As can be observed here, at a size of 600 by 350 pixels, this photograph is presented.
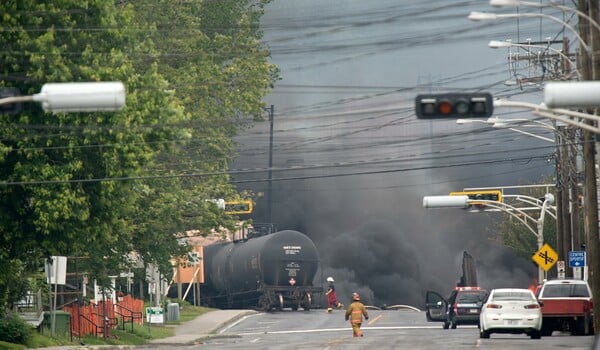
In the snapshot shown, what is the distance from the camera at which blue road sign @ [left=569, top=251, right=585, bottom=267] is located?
57500mm

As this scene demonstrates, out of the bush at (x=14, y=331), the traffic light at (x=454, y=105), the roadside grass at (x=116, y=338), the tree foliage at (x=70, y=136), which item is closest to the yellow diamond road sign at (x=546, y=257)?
the roadside grass at (x=116, y=338)

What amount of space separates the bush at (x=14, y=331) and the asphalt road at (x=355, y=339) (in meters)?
5.60

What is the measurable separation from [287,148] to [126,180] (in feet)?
282

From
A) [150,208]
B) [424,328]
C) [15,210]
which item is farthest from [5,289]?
[424,328]

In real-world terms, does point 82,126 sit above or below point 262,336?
above

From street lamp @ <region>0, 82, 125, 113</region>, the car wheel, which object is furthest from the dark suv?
street lamp @ <region>0, 82, 125, 113</region>

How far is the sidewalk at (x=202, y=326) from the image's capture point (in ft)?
175

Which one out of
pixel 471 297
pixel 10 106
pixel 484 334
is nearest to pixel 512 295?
pixel 484 334

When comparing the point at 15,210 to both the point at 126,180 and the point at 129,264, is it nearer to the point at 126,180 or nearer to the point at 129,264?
the point at 126,180

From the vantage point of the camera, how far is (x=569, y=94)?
92.3 feet

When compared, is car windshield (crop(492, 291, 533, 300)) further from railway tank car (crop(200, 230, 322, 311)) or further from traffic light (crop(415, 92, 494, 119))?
railway tank car (crop(200, 230, 322, 311))

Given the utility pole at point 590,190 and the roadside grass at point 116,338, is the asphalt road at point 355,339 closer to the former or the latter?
the utility pole at point 590,190

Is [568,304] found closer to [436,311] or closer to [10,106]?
[436,311]

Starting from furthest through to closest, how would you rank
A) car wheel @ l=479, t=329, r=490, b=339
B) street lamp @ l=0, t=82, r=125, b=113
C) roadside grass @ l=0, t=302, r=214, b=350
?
roadside grass @ l=0, t=302, r=214, b=350 < car wheel @ l=479, t=329, r=490, b=339 < street lamp @ l=0, t=82, r=125, b=113
